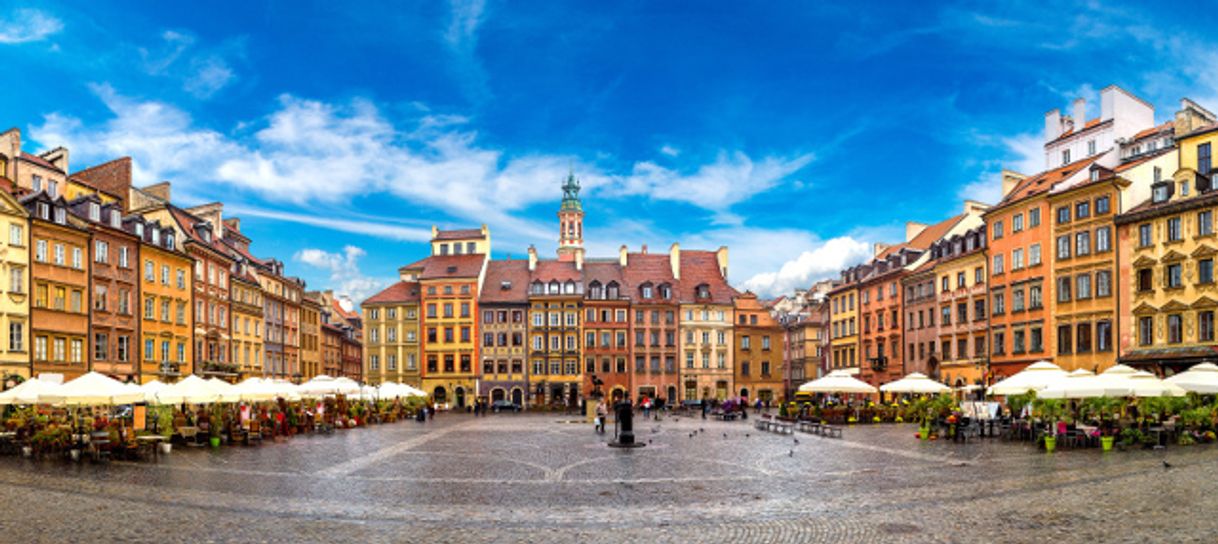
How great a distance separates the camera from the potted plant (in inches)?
1174

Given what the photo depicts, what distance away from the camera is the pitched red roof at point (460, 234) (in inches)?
3900

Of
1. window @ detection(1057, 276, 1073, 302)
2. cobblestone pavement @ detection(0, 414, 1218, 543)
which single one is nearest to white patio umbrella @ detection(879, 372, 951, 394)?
window @ detection(1057, 276, 1073, 302)

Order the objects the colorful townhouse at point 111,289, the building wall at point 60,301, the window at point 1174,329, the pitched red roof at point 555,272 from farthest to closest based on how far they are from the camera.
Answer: the pitched red roof at point 555,272
the colorful townhouse at point 111,289
the building wall at point 60,301
the window at point 1174,329

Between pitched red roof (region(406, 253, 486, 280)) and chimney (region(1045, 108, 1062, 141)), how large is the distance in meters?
48.2

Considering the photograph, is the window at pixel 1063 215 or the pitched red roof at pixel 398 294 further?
the pitched red roof at pixel 398 294

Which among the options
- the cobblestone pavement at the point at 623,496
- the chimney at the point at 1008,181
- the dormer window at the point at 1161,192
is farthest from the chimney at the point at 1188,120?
the cobblestone pavement at the point at 623,496

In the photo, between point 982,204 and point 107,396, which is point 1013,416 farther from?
point 982,204

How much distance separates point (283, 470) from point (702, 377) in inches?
2830

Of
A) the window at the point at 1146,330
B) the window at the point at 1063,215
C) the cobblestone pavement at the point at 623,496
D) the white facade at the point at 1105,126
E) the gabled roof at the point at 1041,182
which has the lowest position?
the cobblestone pavement at the point at 623,496

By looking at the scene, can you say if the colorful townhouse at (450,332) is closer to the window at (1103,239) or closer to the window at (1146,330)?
the window at (1103,239)

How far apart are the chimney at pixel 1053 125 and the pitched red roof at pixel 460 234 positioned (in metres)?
50.2

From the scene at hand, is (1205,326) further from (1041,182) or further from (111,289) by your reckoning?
(111,289)

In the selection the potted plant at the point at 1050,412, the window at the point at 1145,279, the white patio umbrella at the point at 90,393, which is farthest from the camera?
the window at the point at 1145,279

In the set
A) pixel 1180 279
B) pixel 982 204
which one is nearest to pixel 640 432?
pixel 1180 279
